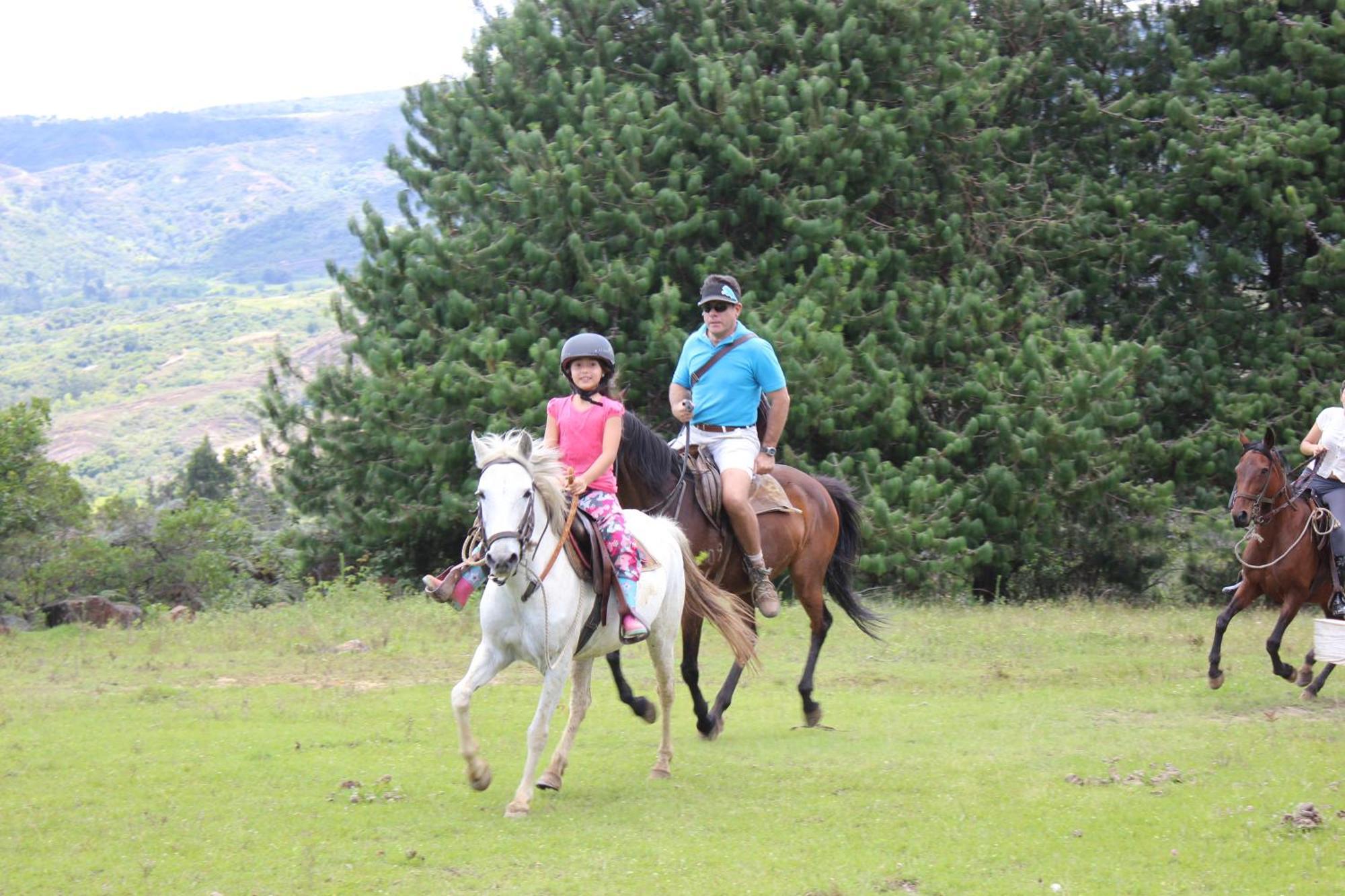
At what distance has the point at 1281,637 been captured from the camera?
11453 millimetres

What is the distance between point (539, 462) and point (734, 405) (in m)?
2.72

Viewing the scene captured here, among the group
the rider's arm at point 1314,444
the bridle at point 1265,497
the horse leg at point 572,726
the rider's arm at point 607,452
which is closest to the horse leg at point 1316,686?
the bridle at point 1265,497

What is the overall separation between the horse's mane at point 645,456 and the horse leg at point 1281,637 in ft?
17.3

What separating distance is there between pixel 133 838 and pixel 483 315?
1228 centimetres

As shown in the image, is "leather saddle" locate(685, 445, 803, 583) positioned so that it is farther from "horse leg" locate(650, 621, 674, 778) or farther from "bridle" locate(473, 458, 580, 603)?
"bridle" locate(473, 458, 580, 603)

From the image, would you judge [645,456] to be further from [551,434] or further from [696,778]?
[696,778]

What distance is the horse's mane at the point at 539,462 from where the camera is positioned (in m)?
7.37

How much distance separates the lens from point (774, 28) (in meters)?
19.5

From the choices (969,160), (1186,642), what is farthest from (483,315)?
(1186,642)

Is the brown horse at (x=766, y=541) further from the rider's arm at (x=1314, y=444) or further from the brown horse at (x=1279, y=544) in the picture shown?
the rider's arm at (x=1314, y=444)

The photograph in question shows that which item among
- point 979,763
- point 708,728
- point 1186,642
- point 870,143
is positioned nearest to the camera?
point 979,763

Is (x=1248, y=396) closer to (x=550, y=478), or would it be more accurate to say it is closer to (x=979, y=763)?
(x=979, y=763)

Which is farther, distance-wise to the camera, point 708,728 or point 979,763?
point 708,728

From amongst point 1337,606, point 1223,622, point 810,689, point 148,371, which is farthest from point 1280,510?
point 148,371
